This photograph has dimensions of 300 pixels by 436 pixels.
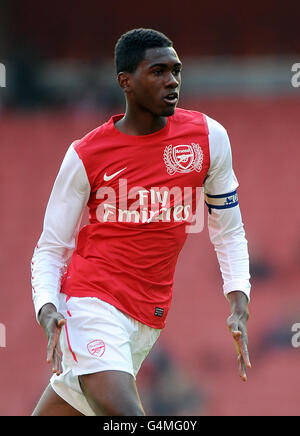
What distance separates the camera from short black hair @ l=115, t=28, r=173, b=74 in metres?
3.95

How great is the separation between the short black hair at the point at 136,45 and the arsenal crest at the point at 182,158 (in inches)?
16.4

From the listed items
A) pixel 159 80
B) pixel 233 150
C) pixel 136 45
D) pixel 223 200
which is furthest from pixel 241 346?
pixel 233 150

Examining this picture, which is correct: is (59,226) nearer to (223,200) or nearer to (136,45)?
(223,200)

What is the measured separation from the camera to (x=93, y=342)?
3764 millimetres

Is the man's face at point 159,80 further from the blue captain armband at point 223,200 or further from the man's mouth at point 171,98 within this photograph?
the blue captain armband at point 223,200

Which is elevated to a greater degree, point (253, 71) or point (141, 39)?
point (141, 39)

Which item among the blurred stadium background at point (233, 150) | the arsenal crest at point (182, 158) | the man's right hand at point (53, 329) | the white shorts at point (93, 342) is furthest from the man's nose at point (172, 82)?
the blurred stadium background at point (233, 150)

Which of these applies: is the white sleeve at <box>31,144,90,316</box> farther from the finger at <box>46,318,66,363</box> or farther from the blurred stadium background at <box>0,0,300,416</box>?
the blurred stadium background at <box>0,0,300,416</box>

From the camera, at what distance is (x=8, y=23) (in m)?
13.4

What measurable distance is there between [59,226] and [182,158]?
651 millimetres
